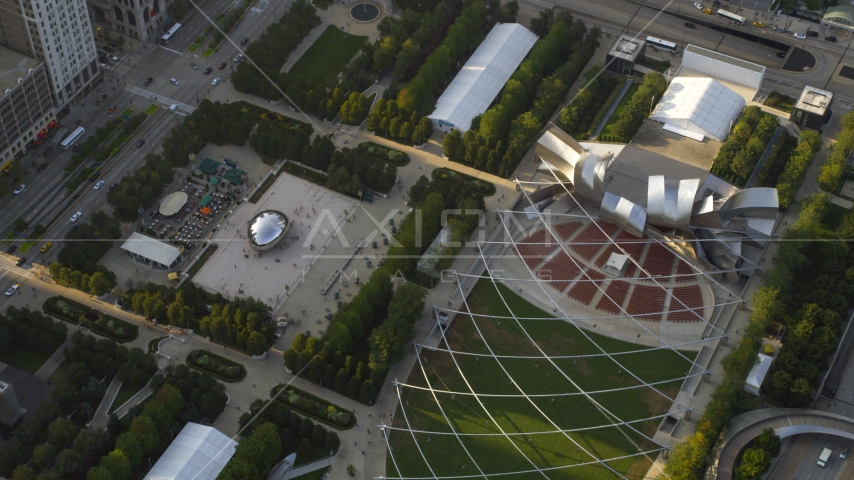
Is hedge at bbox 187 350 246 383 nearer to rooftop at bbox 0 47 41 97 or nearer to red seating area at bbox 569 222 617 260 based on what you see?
red seating area at bbox 569 222 617 260

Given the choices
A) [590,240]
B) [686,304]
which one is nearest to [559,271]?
[590,240]

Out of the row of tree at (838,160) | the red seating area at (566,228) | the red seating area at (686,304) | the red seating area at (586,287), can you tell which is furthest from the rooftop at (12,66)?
the row of tree at (838,160)

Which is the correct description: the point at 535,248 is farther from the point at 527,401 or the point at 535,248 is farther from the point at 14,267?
the point at 14,267

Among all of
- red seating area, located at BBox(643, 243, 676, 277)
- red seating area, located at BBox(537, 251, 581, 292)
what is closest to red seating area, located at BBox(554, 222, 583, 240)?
red seating area, located at BBox(537, 251, 581, 292)

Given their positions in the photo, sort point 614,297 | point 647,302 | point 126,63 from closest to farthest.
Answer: point 647,302 < point 614,297 < point 126,63

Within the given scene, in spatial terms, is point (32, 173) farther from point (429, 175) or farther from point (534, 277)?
point (534, 277)

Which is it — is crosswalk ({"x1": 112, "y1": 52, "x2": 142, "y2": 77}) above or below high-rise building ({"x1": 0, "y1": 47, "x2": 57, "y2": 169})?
above
